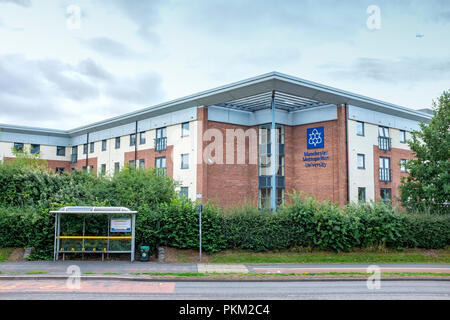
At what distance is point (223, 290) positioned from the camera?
12156mm

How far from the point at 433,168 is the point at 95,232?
17.9m

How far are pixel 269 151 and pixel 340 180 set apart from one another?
6.37 meters

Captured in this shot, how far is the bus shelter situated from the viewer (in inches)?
701

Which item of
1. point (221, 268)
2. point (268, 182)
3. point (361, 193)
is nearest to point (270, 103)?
point (268, 182)

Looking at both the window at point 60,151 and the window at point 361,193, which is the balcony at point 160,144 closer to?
the window at point 361,193

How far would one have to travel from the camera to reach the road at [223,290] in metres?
11.0

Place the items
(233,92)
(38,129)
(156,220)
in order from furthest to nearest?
(38,129), (233,92), (156,220)

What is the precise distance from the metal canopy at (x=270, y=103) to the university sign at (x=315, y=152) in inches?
84.1

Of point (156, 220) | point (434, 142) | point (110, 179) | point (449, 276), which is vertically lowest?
point (449, 276)

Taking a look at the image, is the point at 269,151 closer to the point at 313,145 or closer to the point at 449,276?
the point at 313,145

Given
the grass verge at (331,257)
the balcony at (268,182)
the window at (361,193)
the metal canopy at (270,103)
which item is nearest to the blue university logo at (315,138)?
the metal canopy at (270,103)

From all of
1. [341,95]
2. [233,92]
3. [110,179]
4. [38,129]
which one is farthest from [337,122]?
[38,129]

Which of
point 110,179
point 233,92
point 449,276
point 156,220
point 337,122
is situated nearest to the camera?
point 449,276

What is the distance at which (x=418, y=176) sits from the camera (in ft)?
80.1
